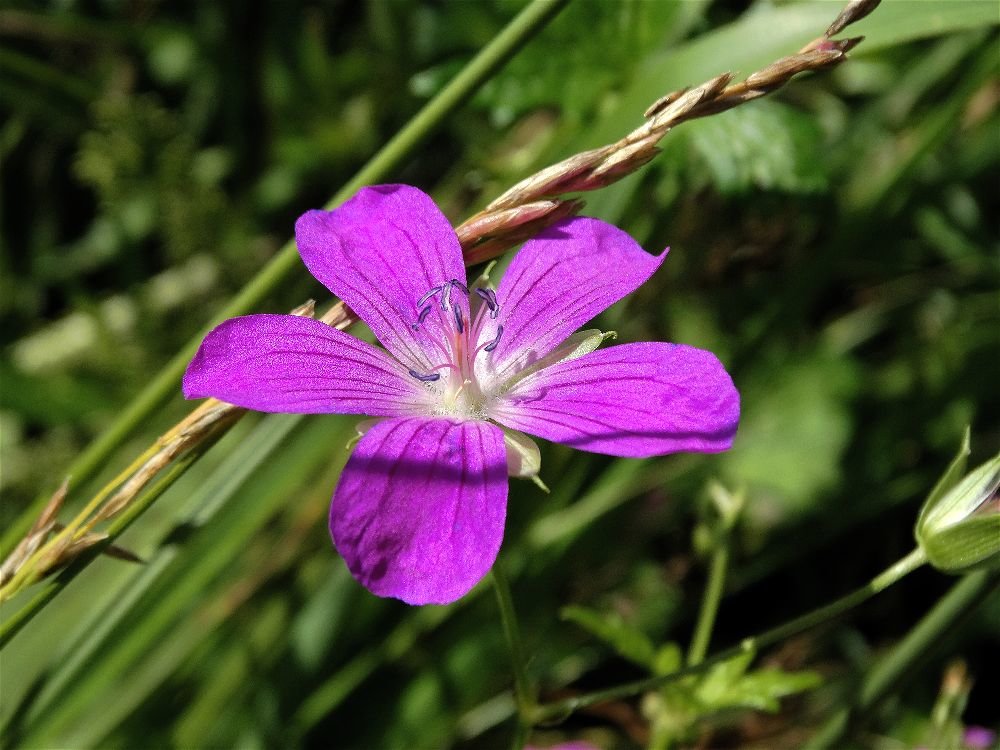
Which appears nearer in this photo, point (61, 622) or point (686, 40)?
point (61, 622)

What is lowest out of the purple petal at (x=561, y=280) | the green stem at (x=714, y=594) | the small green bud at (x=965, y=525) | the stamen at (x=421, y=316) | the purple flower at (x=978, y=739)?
the purple flower at (x=978, y=739)

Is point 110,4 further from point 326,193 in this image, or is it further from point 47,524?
point 47,524

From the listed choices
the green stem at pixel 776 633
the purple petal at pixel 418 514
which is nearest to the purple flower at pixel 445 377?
the purple petal at pixel 418 514

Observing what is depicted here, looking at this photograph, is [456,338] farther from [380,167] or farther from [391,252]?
[380,167]

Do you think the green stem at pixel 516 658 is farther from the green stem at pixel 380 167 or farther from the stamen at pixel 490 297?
the green stem at pixel 380 167

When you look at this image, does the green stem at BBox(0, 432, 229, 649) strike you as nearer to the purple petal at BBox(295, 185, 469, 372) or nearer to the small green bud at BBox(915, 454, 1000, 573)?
the purple petal at BBox(295, 185, 469, 372)

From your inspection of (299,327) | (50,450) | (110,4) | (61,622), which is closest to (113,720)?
(61,622)
